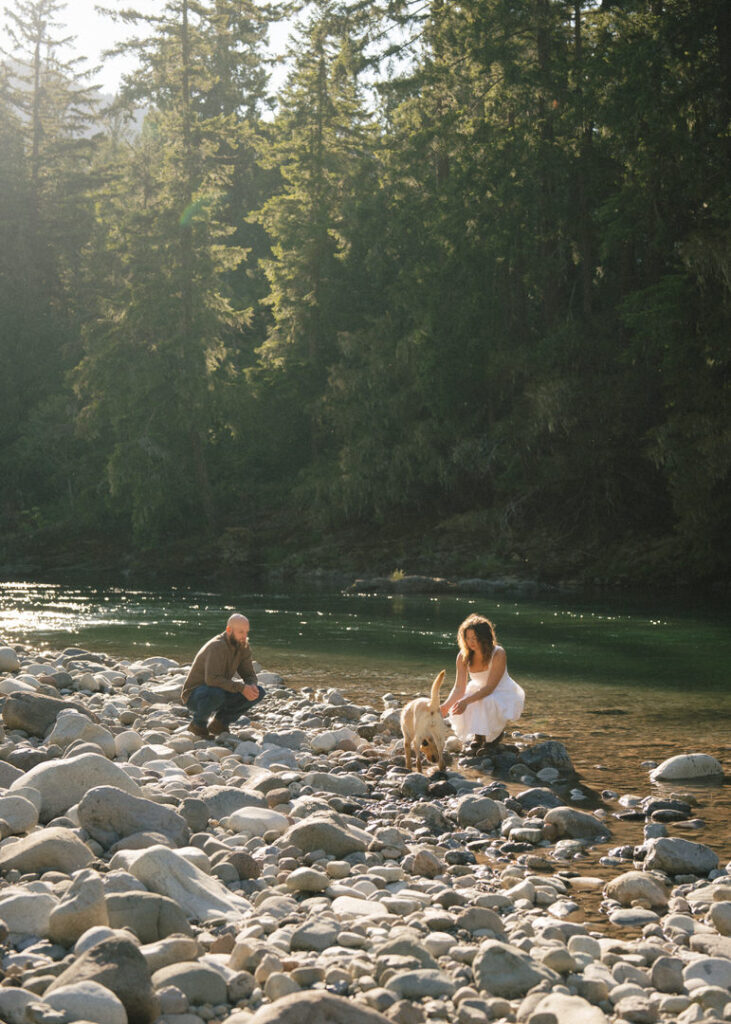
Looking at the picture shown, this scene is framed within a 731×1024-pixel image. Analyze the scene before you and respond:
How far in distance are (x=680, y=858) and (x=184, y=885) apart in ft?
8.61

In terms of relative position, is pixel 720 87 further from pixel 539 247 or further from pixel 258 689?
pixel 258 689

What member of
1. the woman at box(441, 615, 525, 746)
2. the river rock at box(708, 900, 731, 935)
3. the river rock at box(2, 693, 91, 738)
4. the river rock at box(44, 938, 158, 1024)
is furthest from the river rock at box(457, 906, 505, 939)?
the river rock at box(2, 693, 91, 738)

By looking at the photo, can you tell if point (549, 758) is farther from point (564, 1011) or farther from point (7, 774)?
point (564, 1011)

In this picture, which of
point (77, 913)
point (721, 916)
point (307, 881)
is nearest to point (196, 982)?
point (77, 913)

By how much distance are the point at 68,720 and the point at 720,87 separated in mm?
22410

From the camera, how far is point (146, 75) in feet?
153

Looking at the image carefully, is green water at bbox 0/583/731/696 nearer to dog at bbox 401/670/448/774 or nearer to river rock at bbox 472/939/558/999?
dog at bbox 401/670/448/774

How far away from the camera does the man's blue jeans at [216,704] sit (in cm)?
908

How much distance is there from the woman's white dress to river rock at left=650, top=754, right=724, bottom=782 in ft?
3.92

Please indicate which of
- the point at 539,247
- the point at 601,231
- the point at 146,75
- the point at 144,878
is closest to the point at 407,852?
the point at 144,878

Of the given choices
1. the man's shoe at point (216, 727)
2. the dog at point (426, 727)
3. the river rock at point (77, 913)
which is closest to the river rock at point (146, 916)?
the river rock at point (77, 913)

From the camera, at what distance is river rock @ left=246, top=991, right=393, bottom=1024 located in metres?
3.50

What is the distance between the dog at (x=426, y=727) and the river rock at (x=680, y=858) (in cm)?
225

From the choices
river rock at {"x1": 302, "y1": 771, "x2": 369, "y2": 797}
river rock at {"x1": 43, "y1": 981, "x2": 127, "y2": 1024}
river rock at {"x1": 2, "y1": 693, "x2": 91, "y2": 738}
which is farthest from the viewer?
river rock at {"x1": 2, "y1": 693, "x2": 91, "y2": 738}
